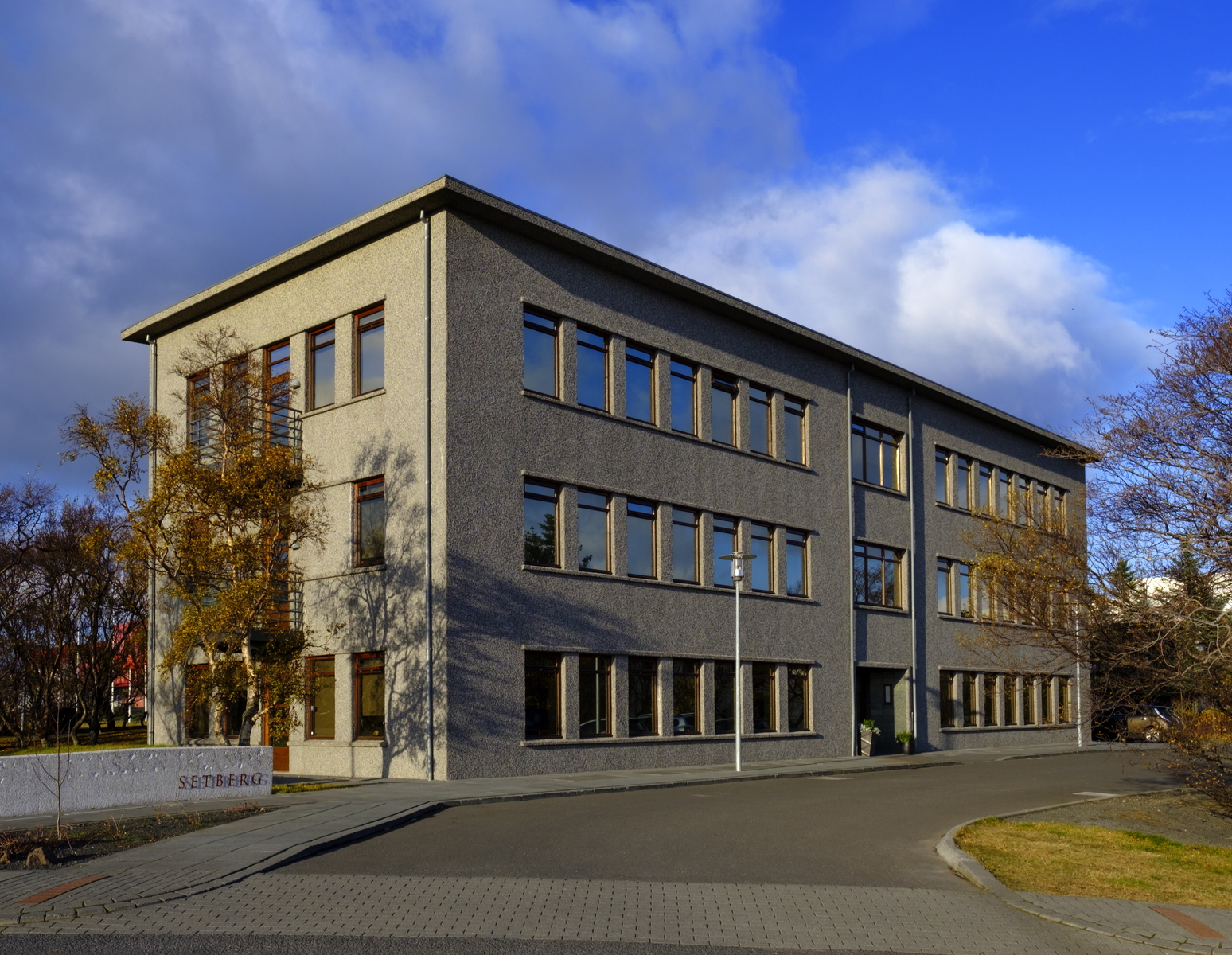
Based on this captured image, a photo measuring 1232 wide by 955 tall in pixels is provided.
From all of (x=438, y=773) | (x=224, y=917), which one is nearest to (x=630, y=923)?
(x=224, y=917)

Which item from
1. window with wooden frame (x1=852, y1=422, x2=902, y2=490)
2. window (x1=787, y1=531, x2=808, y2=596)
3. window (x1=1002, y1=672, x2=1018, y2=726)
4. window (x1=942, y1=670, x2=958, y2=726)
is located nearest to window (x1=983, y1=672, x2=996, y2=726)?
window (x1=1002, y1=672, x2=1018, y2=726)

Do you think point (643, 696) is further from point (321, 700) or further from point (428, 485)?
point (428, 485)

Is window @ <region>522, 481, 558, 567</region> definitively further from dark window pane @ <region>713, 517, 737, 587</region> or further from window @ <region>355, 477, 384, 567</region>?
dark window pane @ <region>713, 517, 737, 587</region>

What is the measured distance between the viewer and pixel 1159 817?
56.0 feet

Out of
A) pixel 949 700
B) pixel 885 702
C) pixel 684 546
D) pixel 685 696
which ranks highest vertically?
pixel 684 546

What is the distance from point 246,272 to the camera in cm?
2811

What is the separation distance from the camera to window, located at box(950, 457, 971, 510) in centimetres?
4194

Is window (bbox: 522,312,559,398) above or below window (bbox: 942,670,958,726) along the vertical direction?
above

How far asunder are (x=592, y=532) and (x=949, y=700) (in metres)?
18.4

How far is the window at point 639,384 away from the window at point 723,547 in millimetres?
3612

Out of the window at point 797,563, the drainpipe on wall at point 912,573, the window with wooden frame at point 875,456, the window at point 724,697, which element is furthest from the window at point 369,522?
the drainpipe on wall at point 912,573

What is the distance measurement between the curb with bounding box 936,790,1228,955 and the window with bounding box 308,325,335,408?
683 inches

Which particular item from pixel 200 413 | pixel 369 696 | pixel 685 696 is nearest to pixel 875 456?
pixel 685 696

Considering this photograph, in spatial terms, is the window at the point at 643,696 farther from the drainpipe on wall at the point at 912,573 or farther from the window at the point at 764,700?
the drainpipe on wall at the point at 912,573
